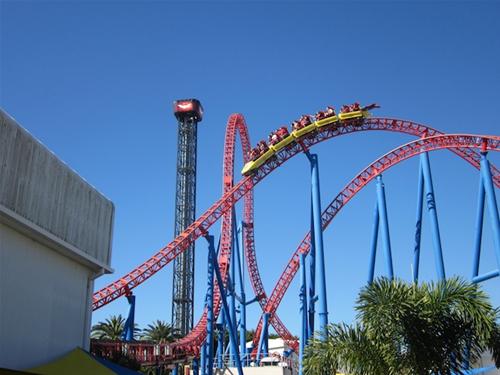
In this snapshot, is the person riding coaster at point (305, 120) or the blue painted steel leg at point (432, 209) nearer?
the blue painted steel leg at point (432, 209)

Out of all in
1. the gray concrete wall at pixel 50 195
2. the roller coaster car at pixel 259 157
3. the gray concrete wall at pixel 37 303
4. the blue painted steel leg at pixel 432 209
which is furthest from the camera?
the roller coaster car at pixel 259 157

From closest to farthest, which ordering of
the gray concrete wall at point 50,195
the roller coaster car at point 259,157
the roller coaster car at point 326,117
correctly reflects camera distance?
the gray concrete wall at point 50,195
the roller coaster car at point 326,117
the roller coaster car at point 259,157

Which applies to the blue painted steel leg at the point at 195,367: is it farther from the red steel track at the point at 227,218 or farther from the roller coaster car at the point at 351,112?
the roller coaster car at the point at 351,112

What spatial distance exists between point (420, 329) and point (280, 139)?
1539 cm

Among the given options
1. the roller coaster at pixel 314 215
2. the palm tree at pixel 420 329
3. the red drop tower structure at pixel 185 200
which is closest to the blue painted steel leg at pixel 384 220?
the roller coaster at pixel 314 215

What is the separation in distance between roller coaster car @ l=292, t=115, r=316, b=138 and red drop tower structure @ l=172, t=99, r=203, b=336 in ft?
87.2

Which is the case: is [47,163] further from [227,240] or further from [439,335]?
[227,240]

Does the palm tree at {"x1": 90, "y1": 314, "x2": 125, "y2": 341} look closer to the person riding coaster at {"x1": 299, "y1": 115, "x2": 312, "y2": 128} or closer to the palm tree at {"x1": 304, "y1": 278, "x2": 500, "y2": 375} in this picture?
the person riding coaster at {"x1": 299, "y1": 115, "x2": 312, "y2": 128}

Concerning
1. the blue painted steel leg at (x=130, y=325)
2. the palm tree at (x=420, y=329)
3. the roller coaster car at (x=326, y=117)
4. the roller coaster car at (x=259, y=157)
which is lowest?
the palm tree at (x=420, y=329)

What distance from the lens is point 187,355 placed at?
25.5m

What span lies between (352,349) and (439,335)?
1664 millimetres

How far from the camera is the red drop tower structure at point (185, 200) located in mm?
50344

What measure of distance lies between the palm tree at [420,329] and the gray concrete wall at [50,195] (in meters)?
6.22

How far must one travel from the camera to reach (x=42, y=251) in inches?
456
